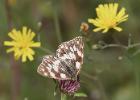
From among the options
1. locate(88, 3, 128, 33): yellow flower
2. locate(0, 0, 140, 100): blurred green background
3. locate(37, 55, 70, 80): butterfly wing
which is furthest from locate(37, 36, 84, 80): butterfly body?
locate(0, 0, 140, 100): blurred green background

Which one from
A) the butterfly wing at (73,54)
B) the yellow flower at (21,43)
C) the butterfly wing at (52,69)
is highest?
the yellow flower at (21,43)

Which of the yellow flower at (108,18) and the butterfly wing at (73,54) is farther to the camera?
the yellow flower at (108,18)

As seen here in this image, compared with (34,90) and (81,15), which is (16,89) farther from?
(81,15)

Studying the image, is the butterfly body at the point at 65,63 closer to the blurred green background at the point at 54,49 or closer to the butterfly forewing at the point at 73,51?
the butterfly forewing at the point at 73,51

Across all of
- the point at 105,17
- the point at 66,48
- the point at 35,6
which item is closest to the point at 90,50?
the point at 105,17

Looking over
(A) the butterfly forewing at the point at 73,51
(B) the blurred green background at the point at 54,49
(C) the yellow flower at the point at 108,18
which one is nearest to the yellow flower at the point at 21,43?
(B) the blurred green background at the point at 54,49

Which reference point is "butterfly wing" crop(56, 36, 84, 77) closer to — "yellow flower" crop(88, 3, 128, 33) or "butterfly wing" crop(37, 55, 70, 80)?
"butterfly wing" crop(37, 55, 70, 80)

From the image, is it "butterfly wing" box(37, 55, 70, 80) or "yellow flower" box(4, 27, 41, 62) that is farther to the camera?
"yellow flower" box(4, 27, 41, 62)

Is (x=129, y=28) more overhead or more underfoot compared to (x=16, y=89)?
more overhead
